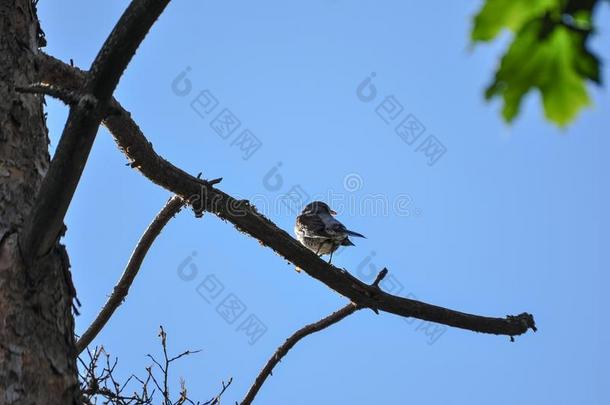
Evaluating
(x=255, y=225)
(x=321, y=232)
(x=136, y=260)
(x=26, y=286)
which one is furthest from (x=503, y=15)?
(x=321, y=232)

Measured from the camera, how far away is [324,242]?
29.2ft

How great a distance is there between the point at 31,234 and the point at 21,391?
50 cm

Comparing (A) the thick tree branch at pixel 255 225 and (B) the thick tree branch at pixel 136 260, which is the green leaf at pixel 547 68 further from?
(B) the thick tree branch at pixel 136 260

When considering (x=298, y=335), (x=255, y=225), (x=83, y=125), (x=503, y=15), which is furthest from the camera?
(x=298, y=335)

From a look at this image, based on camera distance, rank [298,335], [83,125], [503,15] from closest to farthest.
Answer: [503,15] → [83,125] → [298,335]

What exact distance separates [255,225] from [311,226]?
16.4ft

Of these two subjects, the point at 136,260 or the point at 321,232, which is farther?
the point at 321,232

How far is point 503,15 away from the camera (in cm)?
115

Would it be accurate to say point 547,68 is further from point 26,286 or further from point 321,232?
point 321,232

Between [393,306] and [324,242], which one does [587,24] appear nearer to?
[393,306]

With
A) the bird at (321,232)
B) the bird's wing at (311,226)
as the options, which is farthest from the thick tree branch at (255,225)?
the bird's wing at (311,226)

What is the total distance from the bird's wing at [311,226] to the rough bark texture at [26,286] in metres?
6.09

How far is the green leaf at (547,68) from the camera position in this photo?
3.78 feet

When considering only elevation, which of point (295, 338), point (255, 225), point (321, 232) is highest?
point (321, 232)
